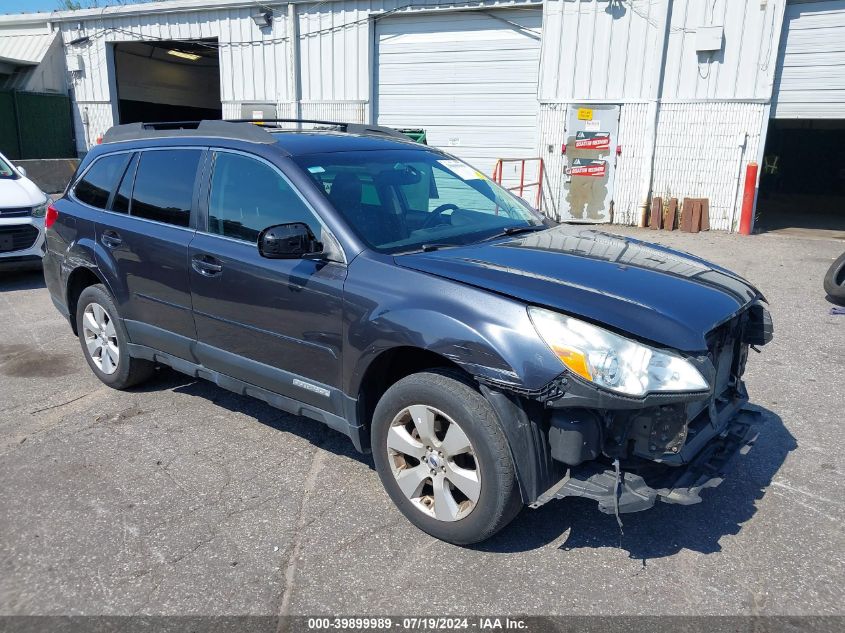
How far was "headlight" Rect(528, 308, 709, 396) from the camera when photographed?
2.73 m

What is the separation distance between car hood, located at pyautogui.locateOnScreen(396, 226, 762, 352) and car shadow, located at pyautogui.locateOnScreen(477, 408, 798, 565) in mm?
1053

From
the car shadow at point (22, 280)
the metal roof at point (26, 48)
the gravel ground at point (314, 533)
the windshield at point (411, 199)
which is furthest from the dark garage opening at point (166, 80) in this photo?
the gravel ground at point (314, 533)

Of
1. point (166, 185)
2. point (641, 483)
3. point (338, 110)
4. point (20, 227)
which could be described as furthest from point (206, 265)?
point (338, 110)

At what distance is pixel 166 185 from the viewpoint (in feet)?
14.6

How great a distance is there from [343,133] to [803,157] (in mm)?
21698

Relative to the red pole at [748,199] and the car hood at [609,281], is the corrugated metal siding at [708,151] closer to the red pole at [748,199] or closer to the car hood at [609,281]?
the red pole at [748,199]

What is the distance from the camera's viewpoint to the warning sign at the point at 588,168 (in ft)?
48.6

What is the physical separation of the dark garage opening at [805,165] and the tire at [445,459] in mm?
19456

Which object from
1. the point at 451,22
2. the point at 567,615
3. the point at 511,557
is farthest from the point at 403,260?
the point at 451,22

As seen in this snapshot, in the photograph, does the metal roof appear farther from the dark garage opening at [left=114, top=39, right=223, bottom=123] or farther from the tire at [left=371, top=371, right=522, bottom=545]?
the tire at [left=371, top=371, right=522, bottom=545]

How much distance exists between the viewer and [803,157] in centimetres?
2184

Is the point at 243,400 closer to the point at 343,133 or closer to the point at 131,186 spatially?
the point at 131,186

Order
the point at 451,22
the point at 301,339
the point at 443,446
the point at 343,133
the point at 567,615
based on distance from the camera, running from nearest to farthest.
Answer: the point at 567,615 < the point at 443,446 < the point at 301,339 < the point at 343,133 < the point at 451,22

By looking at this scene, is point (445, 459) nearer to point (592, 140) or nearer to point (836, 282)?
point (836, 282)
